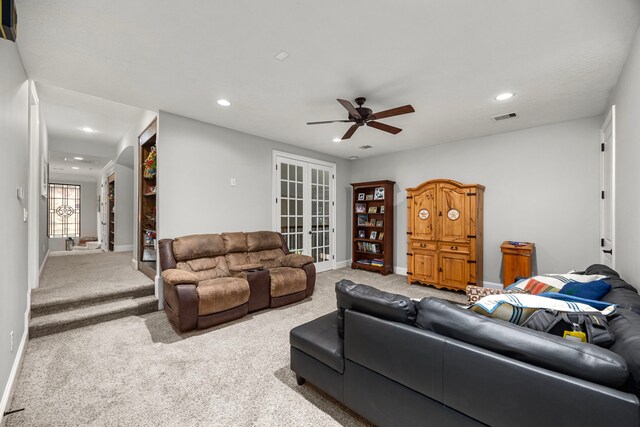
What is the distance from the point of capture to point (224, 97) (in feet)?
10.6

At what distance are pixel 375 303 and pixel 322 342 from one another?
533 mm

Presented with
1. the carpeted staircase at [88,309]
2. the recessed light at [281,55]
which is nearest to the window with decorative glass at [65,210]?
the carpeted staircase at [88,309]

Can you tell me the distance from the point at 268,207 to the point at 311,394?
3367 millimetres

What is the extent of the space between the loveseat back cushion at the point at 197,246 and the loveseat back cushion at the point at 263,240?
1.52 feet

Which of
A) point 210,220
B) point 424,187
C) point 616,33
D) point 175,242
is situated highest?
point 616,33

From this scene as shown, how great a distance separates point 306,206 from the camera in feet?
18.5

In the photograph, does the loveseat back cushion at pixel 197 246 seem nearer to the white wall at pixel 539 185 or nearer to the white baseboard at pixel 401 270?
the white baseboard at pixel 401 270

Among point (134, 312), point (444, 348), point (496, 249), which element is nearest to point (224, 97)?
point (134, 312)

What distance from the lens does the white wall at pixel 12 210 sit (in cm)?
182

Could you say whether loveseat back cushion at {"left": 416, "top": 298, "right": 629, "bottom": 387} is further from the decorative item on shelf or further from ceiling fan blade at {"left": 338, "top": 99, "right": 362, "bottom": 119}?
the decorative item on shelf

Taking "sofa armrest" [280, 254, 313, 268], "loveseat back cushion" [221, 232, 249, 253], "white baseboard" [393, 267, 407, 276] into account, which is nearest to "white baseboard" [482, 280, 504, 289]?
"white baseboard" [393, 267, 407, 276]

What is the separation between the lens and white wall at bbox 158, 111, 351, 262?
12.2ft

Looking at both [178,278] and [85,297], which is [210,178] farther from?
[85,297]

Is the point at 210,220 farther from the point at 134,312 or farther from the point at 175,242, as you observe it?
the point at 134,312
